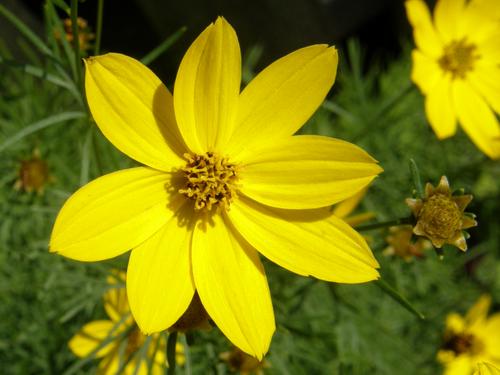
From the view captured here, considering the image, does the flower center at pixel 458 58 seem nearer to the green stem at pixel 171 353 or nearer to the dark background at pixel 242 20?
the dark background at pixel 242 20

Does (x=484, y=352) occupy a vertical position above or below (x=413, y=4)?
below

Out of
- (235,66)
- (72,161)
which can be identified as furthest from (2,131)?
(235,66)

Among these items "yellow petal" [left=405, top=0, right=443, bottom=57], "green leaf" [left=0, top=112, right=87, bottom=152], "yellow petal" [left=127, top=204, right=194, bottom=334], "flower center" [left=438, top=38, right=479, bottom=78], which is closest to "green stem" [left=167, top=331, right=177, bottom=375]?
"yellow petal" [left=127, top=204, right=194, bottom=334]

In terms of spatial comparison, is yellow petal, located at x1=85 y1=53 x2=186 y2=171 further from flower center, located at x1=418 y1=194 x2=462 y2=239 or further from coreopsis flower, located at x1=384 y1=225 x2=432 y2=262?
coreopsis flower, located at x1=384 y1=225 x2=432 y2=262

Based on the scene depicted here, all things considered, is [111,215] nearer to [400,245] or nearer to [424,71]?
[400,245]

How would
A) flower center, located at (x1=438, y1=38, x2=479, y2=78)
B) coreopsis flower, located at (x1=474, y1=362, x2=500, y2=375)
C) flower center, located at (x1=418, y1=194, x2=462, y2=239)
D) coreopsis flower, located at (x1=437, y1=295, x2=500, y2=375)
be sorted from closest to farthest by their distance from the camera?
coreopsis flower, located at (x1=474, y1=362, x2=500, y2=375) < flower center, located at (x1=418, y1=194, x2=462, y2=239) < flower center, located at (x1=438, y1=38, x2=479, y2=78) < coreopsis flower, located at (x1=437, y1=295, x2=500, y2=375)

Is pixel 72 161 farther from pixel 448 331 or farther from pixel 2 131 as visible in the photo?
pixel 448 331

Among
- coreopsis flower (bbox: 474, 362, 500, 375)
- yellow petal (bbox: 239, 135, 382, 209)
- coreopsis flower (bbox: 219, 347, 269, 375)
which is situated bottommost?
coreopsis flower (bbox: 474, 362, 500, 375)

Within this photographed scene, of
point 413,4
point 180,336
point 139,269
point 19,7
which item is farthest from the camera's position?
point 19,7
